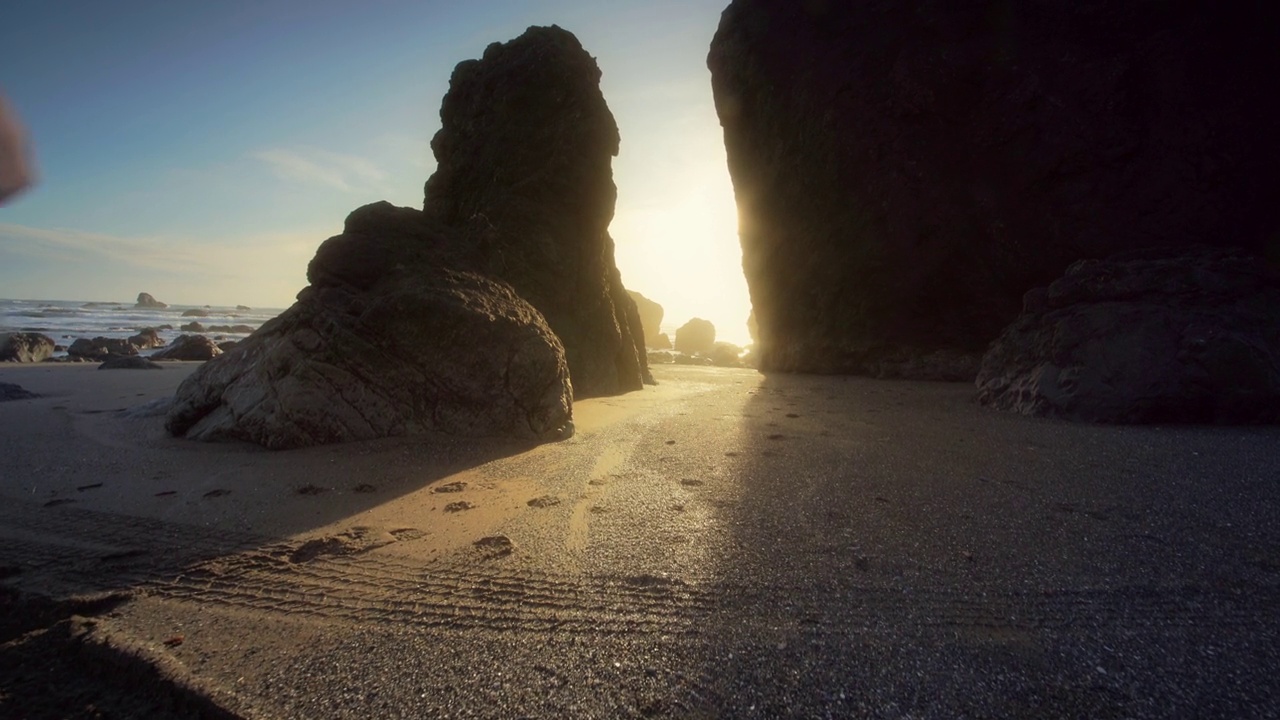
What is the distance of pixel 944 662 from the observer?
1638 millimetres

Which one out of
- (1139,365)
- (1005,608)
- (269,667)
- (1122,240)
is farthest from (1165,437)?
(269,667)

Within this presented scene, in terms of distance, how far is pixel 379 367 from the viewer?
432cm

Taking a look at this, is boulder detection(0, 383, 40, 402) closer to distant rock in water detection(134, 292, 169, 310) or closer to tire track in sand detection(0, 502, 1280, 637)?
tire track in sand detection(0, 502, 1280, 637)

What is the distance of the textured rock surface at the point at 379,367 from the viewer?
4051 millimetres

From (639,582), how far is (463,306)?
3058mm

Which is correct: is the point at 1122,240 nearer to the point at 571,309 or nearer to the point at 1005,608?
the point at 571,309

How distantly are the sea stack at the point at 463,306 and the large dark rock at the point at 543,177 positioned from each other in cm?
2

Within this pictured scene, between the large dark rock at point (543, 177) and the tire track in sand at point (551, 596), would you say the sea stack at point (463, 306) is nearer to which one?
the large dark rock at point (543, 177)

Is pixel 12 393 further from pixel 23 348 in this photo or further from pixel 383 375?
pixel 23 348

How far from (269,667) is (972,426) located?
16.3 feet

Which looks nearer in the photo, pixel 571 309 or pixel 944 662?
pixel 944 662

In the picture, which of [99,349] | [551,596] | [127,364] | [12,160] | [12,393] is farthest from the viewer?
[99,349]

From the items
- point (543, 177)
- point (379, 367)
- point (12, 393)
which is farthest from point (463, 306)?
point (12, 393)

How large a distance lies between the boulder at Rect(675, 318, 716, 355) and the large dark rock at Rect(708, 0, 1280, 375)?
1566cm
